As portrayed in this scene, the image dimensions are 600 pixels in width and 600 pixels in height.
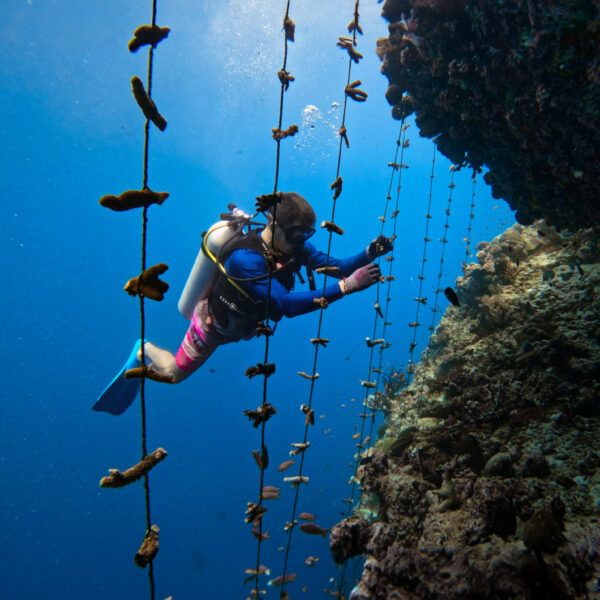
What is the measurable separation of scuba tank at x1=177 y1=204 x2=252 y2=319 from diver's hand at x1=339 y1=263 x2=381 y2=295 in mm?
1763

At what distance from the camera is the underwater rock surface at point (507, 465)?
6.26 feet

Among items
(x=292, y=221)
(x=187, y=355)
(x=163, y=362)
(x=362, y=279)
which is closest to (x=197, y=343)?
(x=187, y=355)

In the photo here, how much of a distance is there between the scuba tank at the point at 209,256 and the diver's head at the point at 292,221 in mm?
696

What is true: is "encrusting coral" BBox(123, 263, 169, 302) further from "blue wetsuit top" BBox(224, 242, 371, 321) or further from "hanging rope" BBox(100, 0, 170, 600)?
"blue wetsuit top" BBox(224, 242, 371, 321)

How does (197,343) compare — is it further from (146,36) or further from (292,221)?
(146,36)

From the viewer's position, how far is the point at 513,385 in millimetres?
3709

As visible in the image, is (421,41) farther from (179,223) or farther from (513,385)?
(179,223)

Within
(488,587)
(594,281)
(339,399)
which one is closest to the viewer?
(488,587)

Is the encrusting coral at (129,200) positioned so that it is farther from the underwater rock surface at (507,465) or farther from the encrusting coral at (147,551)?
the underwater rock surface at (507,465)

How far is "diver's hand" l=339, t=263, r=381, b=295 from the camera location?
362cm

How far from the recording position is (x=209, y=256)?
180 inches

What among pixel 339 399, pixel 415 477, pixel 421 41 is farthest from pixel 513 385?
pixel 339 399

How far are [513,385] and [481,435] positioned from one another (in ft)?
2.75

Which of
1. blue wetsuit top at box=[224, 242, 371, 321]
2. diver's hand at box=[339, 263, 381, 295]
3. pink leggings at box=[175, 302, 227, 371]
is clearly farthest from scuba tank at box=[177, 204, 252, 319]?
diver's hand at box=[339, 263, 381, 295]
